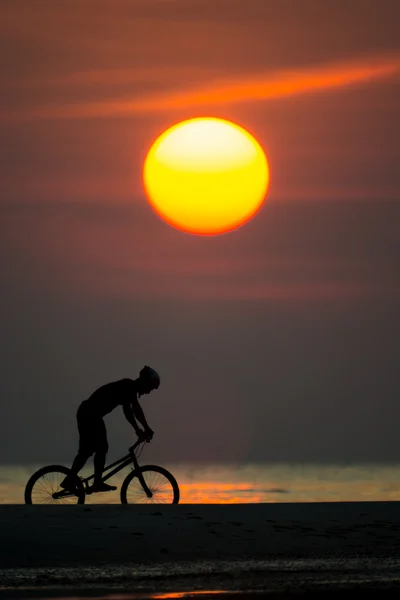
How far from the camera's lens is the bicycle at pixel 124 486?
18.5 m

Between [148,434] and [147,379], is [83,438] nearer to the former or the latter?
[148,434]

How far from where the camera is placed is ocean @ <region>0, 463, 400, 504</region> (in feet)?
123

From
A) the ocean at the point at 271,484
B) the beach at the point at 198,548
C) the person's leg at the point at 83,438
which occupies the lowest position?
the beach at the point at 198,548

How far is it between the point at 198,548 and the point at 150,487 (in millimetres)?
5693

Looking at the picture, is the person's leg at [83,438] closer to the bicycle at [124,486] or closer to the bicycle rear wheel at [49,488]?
the bicycle at [124,486]

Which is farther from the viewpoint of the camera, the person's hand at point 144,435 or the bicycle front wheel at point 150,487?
the bicycle front wheel at point 150,487

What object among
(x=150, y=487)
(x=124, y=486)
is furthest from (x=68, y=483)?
(x=150, y=487)

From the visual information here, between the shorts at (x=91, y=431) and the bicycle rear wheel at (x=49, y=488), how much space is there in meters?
0.84

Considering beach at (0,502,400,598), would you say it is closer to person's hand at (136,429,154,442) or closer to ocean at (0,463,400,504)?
person's hand at (136,429,154,442)

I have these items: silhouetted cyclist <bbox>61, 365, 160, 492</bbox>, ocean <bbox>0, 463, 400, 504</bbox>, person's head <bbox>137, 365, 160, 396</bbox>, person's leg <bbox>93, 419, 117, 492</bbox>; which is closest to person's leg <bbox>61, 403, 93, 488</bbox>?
silhouetted cyclist <bbox>61, 365, 160, 492</bbox>

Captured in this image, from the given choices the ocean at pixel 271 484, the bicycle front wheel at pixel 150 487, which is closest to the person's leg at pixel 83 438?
the bicycle front wheel at pixel 150 487

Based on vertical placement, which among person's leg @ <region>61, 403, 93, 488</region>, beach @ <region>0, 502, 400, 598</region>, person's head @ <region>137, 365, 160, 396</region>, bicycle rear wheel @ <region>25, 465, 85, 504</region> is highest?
person's head @ <region>137, 365, 160, 396</region>

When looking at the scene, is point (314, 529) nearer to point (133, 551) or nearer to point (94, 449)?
point (133, 551)

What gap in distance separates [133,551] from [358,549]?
2290 millimetres
